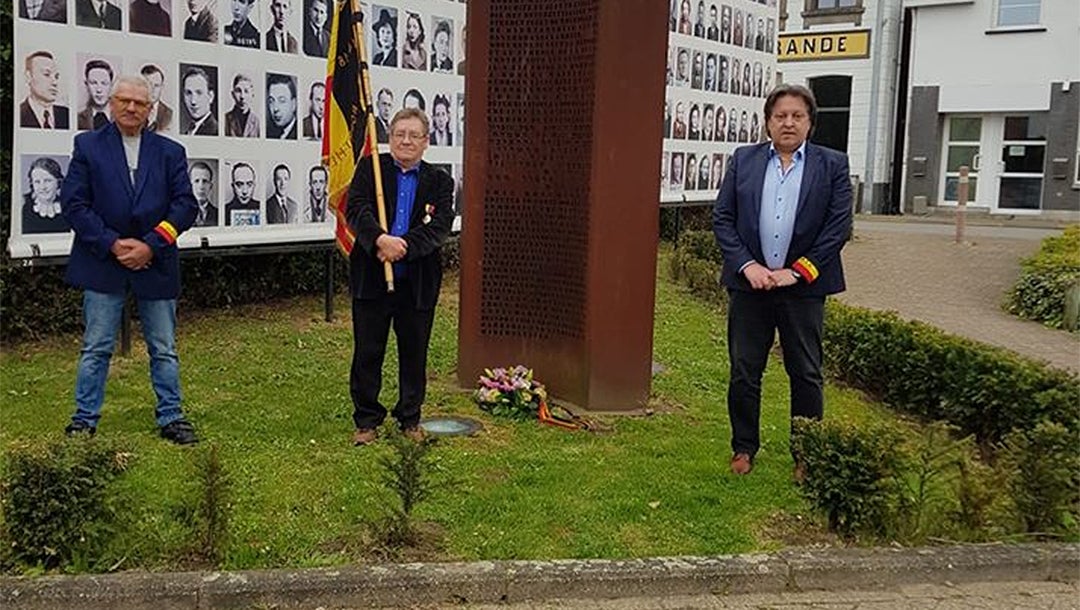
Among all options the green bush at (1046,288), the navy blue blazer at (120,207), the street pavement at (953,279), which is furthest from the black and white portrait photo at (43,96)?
the green bush at (1046,288)

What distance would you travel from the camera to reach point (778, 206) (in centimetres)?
549

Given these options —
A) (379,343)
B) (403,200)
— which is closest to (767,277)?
(403,200)

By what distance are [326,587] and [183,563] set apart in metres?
0.63

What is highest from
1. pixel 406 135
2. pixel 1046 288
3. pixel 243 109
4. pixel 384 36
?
pixel 384 36

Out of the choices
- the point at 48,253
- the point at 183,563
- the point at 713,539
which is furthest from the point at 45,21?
the point at 713,539

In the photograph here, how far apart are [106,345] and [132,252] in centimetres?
56

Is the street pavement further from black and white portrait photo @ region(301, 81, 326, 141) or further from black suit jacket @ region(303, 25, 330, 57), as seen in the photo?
black suit jacket @ region(303, 25, 330, 57)

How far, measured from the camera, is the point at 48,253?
7008 millimetres

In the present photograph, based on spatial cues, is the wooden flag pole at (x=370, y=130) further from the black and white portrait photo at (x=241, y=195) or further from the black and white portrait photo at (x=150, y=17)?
the black and white portrait photo at (x=241, y=195)

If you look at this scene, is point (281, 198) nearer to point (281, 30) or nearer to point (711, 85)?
point (281, 30)

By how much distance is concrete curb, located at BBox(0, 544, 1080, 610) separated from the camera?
3902 mm

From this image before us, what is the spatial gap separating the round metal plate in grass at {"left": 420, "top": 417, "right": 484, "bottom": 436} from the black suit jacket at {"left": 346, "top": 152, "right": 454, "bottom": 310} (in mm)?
803

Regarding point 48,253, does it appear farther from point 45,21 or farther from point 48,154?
point 45,21

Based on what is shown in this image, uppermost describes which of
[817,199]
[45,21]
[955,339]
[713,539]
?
[45,21]
